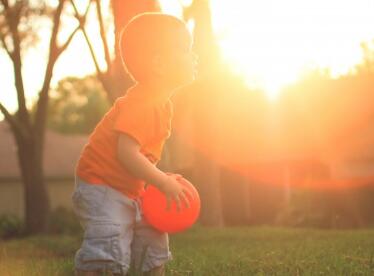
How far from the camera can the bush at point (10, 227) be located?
24.5 metres

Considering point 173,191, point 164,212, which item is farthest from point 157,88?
point 164,212

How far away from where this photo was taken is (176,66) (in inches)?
163

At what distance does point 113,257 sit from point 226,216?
29957mm

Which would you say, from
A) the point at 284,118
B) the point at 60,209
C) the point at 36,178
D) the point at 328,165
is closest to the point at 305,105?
the point at 284,118

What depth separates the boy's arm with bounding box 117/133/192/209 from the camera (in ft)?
13.2

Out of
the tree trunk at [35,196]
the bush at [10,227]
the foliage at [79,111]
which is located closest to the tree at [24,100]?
the tree trunk at [35,196]

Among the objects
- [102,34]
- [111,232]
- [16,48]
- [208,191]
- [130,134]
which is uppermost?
[16,48]

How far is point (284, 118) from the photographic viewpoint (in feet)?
116

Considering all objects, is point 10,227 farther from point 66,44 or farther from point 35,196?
point 66,44

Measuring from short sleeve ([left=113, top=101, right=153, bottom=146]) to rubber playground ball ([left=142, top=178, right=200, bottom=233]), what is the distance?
0.33 meters

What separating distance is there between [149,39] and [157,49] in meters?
0.07

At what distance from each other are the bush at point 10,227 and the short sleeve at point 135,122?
20653 millimetres

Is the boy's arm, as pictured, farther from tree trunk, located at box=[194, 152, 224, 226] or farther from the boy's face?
tree trunk, located at box=[194, 152, 224, 226]

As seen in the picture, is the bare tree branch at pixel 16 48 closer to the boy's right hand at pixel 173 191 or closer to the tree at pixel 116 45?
the tree at pixel 116 45
